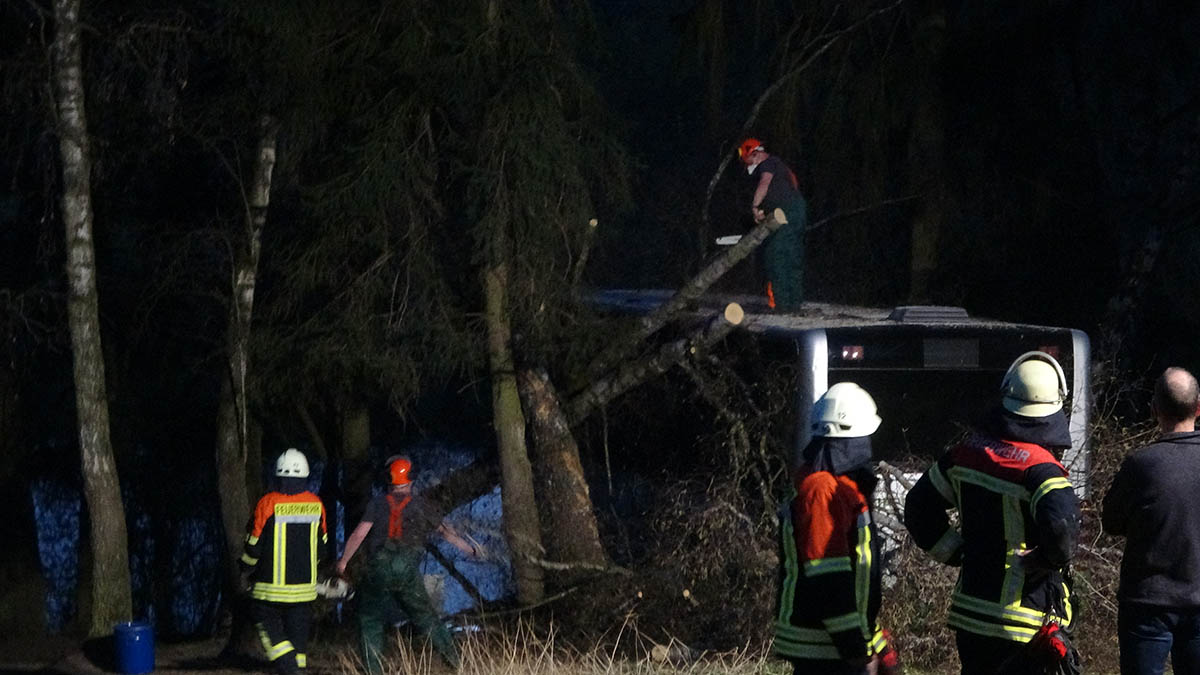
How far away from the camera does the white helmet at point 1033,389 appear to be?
4.58 m

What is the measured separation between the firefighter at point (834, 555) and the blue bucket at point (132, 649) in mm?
6944

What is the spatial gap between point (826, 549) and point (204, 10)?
373 inches

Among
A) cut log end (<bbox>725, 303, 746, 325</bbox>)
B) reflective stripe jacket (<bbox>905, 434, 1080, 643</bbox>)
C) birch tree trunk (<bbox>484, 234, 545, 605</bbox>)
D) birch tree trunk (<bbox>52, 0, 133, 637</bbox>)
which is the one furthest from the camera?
birch tree trunk (<bbox>484, 234, 545, 605</bbox>)

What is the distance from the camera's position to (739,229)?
1684 centimetres

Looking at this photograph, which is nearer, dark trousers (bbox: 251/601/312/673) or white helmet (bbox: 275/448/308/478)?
white helmet (bbox: 275/448/308/478)

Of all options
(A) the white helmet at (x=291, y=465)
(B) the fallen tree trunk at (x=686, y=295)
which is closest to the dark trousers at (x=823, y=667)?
(A) the white helmet at (x=291, y=465)

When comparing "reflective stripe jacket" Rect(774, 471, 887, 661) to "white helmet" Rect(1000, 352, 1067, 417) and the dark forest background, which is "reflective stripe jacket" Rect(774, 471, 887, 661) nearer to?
"white helmet" Rect(1000, 352, 1067, 417)

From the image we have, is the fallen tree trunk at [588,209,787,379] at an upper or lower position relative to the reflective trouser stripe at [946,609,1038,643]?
upper

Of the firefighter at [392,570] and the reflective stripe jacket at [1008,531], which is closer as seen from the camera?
the reflective stripe jacket at [1008,531]

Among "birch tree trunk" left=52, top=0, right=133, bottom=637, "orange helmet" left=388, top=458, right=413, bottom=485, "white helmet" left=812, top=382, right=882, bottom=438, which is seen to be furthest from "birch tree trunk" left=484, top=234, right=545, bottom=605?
"white helmet" left=812, top=382, right=882, bottom=438

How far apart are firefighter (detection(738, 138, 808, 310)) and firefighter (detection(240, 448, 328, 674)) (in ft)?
13.9

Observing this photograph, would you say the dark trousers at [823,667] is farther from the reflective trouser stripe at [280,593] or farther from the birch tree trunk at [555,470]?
the birch tree trunk at [555,470]

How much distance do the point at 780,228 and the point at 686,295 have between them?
3.17 feet

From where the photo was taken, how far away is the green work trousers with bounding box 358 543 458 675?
9.03 m
